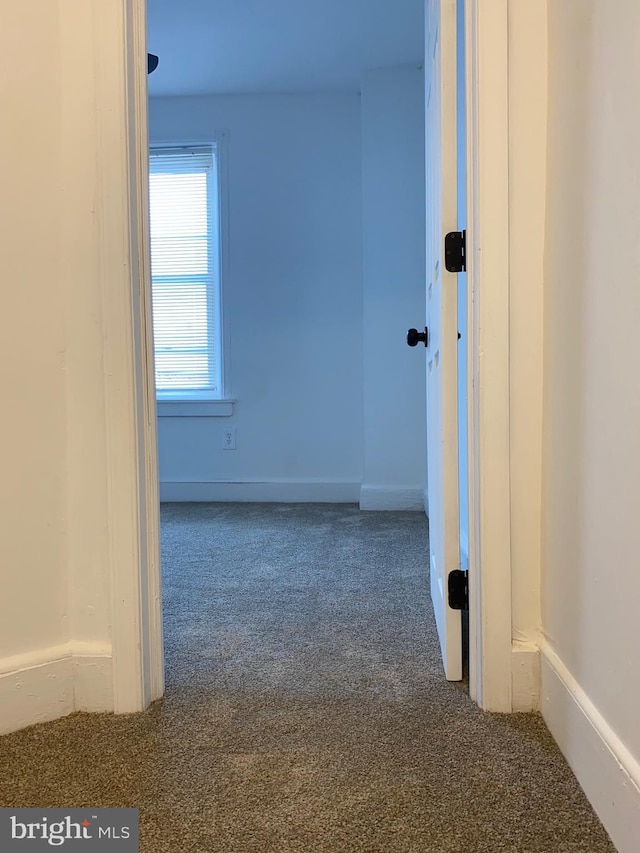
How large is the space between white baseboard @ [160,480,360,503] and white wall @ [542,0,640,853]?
2721 millimetres

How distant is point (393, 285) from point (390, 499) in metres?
1.22

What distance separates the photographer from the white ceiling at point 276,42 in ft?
10.2

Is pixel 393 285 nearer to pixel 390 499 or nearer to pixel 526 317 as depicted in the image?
pixel 390 499

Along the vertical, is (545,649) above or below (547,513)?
below

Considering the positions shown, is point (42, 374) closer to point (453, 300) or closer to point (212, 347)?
point (453, 300)

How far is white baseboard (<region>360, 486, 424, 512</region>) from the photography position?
147 inches

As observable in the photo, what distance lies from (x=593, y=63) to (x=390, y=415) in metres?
2.78

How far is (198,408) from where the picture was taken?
162 inches

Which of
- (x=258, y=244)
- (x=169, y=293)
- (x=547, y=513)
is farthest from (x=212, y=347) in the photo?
(x=547, y=513)

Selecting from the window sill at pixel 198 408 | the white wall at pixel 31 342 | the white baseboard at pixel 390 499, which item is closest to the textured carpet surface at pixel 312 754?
the white wall at pixel 31 342

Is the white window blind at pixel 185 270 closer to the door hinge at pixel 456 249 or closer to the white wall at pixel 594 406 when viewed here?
the door hinge at pixel 456 249

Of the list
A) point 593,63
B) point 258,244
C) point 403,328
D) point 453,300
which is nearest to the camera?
point 593,63

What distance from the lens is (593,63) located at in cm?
105

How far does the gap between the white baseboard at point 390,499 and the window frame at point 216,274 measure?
1014 mm
